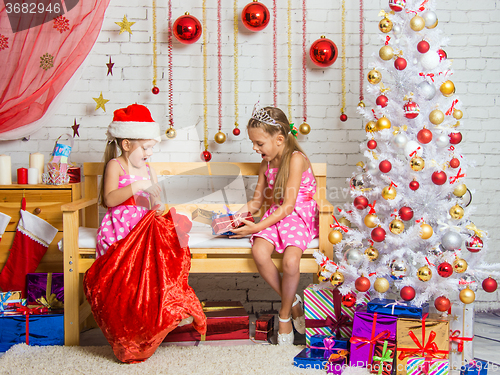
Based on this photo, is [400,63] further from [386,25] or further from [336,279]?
[336,279]

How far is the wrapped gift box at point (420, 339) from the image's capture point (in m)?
1.74

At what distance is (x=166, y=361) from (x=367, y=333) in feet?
2.95

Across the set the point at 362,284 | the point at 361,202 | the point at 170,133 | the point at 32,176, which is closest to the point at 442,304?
the point at 362,284

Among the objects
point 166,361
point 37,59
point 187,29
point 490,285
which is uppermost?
point 187,29

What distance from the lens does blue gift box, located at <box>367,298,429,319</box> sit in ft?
5.94

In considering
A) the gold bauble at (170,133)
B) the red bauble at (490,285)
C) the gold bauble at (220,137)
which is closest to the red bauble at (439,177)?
the red bauble at (490,285)

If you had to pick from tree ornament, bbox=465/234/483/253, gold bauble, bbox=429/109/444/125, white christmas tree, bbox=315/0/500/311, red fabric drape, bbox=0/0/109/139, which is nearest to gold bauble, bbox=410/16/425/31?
white christmas tree, bbox=315/0/500/311

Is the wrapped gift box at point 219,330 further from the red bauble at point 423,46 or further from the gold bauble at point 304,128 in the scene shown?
the red bauble at point 423,46

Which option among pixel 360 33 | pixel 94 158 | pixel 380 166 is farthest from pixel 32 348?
Answer: pixel 360 33

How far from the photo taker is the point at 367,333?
1840 millimetres

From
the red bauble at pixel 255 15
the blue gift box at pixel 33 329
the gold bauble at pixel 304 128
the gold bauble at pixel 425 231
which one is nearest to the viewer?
the gold bauble at pixel 425 231

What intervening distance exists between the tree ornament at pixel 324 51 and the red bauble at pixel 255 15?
1.07 feet

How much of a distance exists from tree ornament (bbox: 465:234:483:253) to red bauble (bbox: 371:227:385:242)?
37 centimetres

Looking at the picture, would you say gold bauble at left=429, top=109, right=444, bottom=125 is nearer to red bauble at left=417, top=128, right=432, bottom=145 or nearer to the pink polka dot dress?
red bauble at left=417, top=128, right=432, bottom=145
